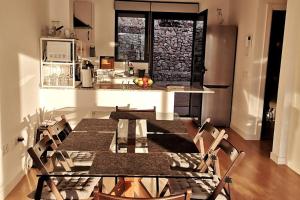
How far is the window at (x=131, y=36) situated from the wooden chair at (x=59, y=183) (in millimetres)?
4517

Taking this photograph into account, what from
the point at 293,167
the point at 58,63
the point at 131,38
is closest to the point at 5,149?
the point at 58,63

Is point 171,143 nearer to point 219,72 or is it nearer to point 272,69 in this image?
point 272,69

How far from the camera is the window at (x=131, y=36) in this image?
6.54 metres

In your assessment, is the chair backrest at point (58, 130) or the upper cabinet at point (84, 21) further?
the upper cabinet at point (84, 21)

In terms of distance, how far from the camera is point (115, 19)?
6.48 m

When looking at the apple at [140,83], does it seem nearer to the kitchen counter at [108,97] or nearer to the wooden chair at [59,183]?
the kitchen counter at [108,97]

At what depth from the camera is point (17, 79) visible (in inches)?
128

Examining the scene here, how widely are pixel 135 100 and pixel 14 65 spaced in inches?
62.4

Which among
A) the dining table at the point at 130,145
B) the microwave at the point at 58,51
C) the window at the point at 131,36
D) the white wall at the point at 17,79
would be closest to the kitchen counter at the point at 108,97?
the white wall at the point at 17,79

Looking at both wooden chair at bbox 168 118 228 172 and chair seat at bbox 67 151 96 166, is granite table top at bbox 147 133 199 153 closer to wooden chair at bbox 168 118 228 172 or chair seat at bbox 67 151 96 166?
wooden chair at bbox 168 118 228 172

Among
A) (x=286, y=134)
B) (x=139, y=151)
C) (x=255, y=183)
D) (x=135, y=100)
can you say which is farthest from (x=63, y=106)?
(x=286, y=134)

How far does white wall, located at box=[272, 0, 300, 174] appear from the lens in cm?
384

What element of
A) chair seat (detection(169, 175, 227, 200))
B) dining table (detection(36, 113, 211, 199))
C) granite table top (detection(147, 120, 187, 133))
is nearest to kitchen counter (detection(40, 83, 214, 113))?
dining table (detection(36, 113, 211, 199))

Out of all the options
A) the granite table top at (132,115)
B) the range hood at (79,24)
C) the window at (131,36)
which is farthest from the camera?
the window at (131,36)
